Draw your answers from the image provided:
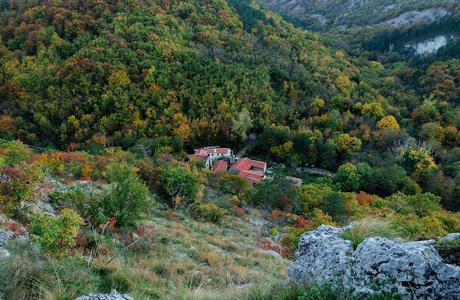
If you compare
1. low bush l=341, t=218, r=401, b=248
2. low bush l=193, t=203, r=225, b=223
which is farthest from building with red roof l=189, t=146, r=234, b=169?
low bush l=341, t=218, r=401, b=248

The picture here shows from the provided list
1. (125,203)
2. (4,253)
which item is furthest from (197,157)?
(4,253)

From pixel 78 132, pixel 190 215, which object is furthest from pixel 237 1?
pixel 190 215

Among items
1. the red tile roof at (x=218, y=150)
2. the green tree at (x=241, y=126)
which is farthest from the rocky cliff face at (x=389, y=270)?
the green tree at (x=241, y=126)

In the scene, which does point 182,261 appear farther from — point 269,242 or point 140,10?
point 140,10

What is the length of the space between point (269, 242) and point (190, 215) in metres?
4.69

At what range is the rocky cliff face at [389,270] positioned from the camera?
373 centimetres

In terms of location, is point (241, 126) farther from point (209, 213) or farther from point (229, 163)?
point (209, 213)

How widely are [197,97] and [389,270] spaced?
140 ft

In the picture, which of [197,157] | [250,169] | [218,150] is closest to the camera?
[250,169]

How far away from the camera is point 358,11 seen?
382 feet

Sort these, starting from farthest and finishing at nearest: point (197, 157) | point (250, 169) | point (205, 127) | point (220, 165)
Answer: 1. point (205, 127)
2. point (197, 157)
3. point (220, 165)
4. point (250, 169)

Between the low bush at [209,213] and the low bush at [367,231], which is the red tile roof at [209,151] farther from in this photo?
the low bush at [367,231]

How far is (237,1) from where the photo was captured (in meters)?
74.1

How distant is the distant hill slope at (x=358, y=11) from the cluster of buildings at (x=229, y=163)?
3017 inches
